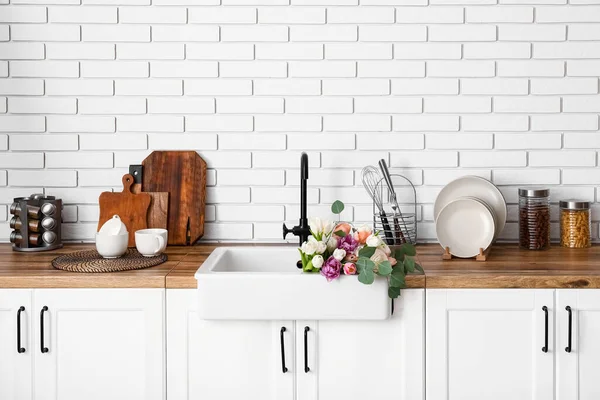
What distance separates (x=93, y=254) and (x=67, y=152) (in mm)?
590

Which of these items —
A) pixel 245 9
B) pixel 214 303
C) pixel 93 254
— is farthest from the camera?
pixel 245 9

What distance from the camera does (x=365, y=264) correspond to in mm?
2439

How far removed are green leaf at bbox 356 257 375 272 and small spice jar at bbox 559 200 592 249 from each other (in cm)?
119

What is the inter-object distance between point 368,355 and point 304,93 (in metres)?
1.29

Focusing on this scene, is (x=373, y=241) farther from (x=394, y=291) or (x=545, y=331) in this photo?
(x=545, y=331)

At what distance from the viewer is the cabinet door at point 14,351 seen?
2602 mm

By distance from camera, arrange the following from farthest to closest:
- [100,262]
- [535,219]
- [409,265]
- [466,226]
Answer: [535,219]
[466,226]
[100,262]
[409,265]

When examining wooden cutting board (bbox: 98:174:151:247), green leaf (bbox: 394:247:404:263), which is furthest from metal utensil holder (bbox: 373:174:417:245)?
wooden cutting board (bbox: 98:174:151:247)

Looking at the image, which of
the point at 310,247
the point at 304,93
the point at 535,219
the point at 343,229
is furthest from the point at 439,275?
the point at 304,93

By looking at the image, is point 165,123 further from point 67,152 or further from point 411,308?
point 411,308

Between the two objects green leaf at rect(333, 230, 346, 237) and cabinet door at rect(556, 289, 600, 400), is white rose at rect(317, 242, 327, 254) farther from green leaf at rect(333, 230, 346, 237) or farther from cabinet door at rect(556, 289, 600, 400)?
cabinet door at rect(556, 289, 600, 400)

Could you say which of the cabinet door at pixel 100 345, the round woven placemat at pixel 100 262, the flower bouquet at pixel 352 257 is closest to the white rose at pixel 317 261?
the flower bouquet at pixel 352 257

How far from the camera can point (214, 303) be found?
2510 millimetres

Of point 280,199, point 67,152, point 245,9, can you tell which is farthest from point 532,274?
point 67,152
